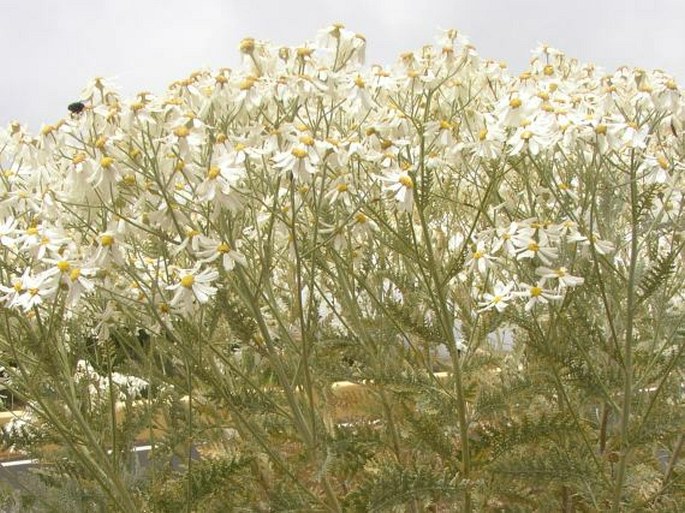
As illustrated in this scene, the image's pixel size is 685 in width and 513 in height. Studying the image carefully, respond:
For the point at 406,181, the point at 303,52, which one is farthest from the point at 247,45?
the point at 406,181

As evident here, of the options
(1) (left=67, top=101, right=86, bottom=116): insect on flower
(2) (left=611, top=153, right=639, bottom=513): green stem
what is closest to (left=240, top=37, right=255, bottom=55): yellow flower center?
(1) (left=67, top=101, right=86, bottom=116): insect on flower

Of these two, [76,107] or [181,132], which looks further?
[76,107]

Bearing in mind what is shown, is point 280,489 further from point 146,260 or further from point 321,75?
point 321,75

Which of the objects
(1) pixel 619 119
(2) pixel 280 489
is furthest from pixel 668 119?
(2) pixel 280 489

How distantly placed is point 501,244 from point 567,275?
188 millimetres

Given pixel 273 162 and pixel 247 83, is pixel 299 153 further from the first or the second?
pixel 247 83

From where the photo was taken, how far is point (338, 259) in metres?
2.49

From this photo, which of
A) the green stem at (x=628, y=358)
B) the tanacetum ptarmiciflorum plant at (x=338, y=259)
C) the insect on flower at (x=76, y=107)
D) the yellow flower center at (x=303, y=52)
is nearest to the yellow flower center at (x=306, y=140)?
the tanacetum ptarmiciflorum plant at (x=338, y=259)

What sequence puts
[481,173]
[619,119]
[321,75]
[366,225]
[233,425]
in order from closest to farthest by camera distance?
1. [321,75]
2. [619,119]
3. [366,225]
4. [233,425]
5. [481,173]

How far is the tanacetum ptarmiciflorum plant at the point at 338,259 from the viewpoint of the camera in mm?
1974

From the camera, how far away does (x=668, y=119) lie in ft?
7.93

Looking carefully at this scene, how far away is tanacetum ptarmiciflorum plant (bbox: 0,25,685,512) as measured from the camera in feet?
6.48

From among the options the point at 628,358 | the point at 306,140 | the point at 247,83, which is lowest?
the point at 628,358

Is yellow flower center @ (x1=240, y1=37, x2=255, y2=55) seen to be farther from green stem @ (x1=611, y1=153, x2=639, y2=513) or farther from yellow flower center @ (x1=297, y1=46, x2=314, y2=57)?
green stem @ (x1=611, y1=153, x2=639, y2=513)
